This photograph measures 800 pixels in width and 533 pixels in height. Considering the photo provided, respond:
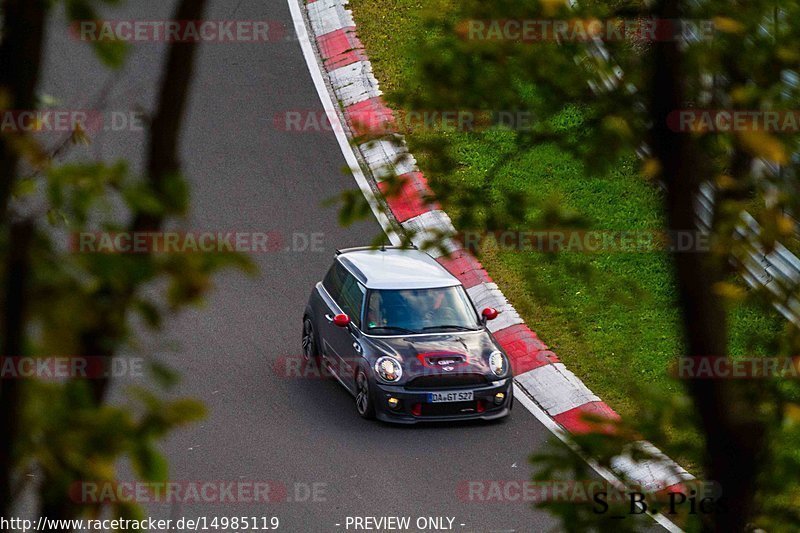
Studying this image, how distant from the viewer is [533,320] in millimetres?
14102

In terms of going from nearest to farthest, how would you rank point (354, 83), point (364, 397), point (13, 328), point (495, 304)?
point (13, 328) → point (364, 397) → point (495, 304) → point (354, 83)

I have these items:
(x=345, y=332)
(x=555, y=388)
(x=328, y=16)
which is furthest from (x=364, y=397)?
(x=328, y=16)

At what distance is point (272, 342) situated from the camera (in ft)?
44.2

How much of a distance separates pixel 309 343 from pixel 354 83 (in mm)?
6390

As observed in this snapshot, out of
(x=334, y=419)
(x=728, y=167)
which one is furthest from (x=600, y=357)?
(x=728, y=167)

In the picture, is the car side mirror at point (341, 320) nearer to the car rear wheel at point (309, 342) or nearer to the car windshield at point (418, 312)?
the car windshield at point (418, 312)

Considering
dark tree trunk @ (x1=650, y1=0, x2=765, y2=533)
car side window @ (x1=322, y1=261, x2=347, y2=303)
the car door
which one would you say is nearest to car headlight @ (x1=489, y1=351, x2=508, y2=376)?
the car door

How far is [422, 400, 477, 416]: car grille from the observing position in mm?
11891

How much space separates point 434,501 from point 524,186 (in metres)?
6.82

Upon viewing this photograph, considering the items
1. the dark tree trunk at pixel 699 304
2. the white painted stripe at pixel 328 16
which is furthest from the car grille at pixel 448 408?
the white painted stripe at pixel 328 16

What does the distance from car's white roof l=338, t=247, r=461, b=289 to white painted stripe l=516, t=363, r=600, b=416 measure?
A: 1.39 meters

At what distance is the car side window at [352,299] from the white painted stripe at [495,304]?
1985mm

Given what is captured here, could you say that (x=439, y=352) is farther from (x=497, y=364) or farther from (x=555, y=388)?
(x=555, y=388)

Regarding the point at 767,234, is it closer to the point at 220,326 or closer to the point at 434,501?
the point at 434,501
